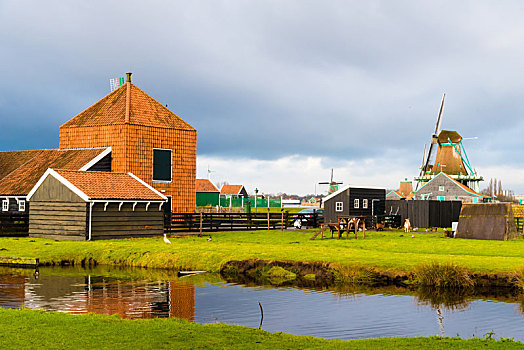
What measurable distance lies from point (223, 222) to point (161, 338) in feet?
137

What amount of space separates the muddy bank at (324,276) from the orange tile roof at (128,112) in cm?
2622

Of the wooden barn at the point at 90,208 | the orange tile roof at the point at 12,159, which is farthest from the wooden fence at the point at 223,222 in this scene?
the orange tile roof at the point at 12,159

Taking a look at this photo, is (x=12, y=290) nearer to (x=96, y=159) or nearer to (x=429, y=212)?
(x=96, y=159)

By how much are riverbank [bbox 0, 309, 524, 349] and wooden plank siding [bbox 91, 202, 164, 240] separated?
74.4 ft

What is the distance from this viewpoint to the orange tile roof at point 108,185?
3753cm

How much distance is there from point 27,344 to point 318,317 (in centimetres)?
792

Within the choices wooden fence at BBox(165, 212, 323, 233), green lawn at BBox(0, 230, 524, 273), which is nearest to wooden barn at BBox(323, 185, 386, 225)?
wooden fence at BBox(165, 212, 323, 233)

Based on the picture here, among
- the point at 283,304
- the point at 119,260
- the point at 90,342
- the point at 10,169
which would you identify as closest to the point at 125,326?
the point at 90,342

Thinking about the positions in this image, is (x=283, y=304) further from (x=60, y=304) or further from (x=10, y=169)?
(x=10, y=169)

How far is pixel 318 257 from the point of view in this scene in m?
27.6

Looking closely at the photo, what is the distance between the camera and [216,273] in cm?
2692

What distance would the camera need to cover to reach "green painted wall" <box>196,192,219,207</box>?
109 metres

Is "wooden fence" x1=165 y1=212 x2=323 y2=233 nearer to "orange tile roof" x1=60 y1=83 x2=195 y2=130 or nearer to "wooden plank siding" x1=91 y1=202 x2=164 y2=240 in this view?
"wooden plank siding" x1=91 y1=202 x2=164 y2=240

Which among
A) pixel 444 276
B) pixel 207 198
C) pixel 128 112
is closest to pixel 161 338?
pixel 444 276
